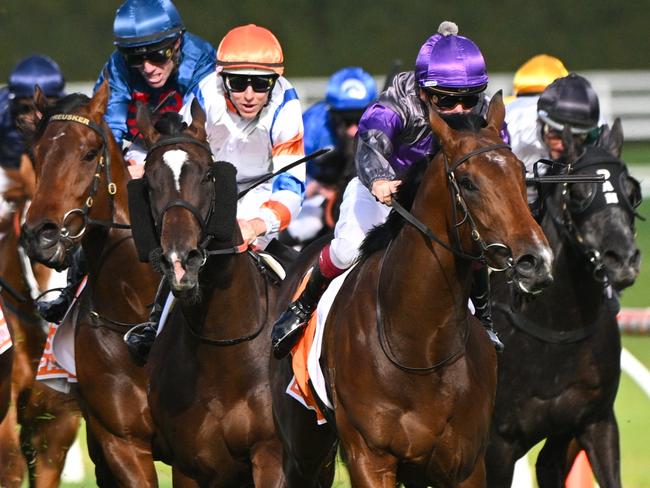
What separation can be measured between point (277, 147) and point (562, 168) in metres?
1.26

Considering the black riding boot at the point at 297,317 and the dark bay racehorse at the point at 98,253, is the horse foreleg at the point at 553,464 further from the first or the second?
the dark bay racehorse at the point at 98,253

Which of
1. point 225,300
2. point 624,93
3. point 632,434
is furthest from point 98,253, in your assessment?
point 624,93

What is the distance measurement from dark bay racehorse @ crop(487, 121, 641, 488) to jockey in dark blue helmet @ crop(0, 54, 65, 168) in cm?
326

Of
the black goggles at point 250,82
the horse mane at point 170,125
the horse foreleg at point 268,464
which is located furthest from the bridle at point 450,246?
the black goggles at point 250,82

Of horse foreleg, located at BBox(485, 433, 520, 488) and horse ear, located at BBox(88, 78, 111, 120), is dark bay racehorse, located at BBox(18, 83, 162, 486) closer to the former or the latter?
horse ear, located at BBox(88, 78, 111, 120)

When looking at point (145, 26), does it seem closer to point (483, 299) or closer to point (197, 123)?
point (197, 123)

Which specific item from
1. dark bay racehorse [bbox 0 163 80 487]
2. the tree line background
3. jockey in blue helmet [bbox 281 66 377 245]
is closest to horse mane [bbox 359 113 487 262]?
dark bay racehorse [bbox 0 163 80 487]

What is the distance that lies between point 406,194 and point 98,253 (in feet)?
5.36

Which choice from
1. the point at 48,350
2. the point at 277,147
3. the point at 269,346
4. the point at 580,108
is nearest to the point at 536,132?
the point at 580,108

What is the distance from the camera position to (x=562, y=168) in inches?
255

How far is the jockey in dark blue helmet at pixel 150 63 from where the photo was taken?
676cm

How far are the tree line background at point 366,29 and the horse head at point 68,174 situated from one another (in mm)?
15881

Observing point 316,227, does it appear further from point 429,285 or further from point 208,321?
point 429,285

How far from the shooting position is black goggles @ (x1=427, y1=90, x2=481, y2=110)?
215 inches
